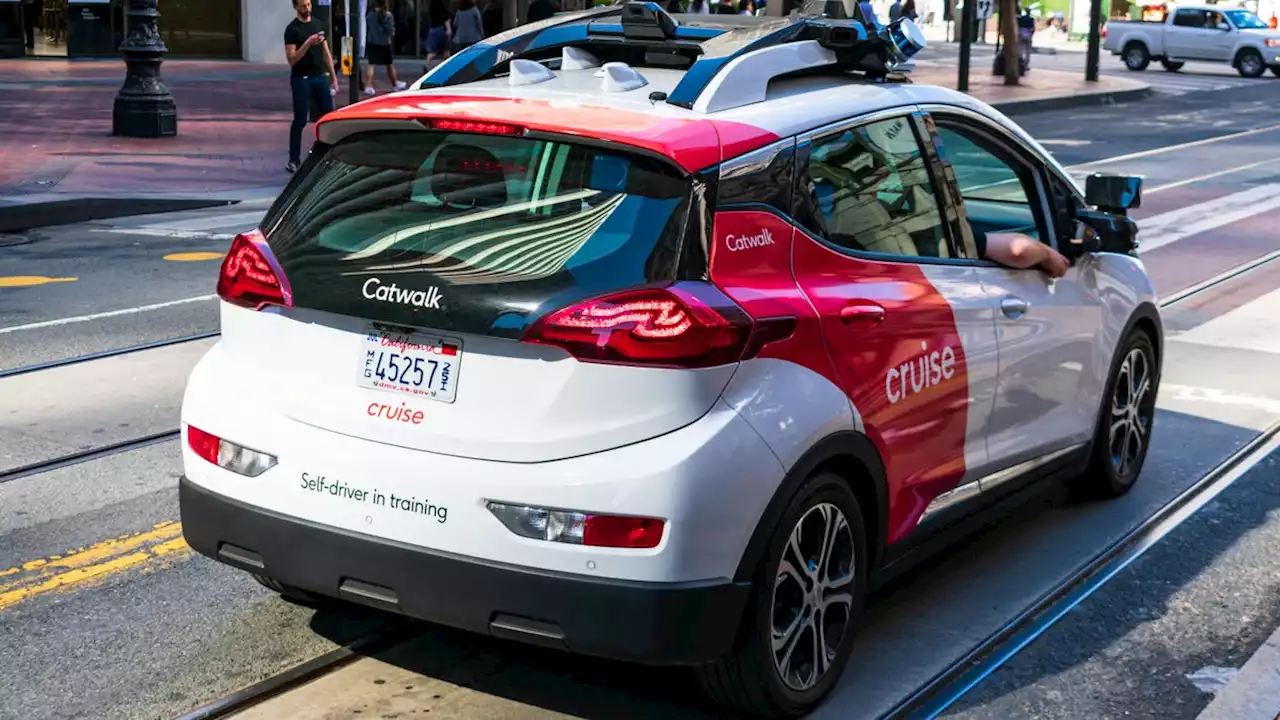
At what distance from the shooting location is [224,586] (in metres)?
5.12

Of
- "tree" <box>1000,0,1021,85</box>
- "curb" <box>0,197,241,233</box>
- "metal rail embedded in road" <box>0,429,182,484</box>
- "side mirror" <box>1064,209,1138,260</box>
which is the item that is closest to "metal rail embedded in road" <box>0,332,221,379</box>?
"metal rail embedded in road" <box>0,429,182,484</box>

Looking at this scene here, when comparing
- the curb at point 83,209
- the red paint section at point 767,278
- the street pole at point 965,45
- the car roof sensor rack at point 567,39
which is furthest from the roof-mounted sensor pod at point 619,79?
the street pole at point 965,45

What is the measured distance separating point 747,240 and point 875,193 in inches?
29.4

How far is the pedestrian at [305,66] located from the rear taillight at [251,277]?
13.7 metres

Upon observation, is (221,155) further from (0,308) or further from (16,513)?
(16,513)

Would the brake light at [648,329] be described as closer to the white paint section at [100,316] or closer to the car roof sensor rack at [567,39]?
the car roof sensor rack at [567,39]

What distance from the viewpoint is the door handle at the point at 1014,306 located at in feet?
16.7

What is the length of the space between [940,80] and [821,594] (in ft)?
107

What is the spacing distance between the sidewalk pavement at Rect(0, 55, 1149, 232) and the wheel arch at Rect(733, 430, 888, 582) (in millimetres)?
10915

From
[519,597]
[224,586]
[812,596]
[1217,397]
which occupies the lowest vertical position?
[1217,397]

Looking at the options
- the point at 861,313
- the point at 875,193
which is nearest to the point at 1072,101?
the point at 875,193

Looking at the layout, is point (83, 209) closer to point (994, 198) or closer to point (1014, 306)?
point (994, 198)

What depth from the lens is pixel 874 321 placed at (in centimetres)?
436

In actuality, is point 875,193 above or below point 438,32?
above
